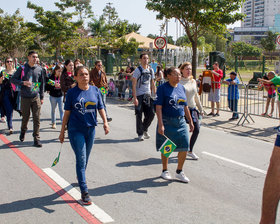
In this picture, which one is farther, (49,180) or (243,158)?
(243,158)

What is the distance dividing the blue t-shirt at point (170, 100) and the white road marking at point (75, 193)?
1748 millimetres

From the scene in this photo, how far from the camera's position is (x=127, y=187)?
528 cm

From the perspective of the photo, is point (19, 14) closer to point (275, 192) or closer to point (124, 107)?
point (124, 107)

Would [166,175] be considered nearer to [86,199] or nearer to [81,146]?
[86,199]

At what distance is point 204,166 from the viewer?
644 cm

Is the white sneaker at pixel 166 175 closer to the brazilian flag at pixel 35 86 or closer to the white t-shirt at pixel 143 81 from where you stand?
the white t-shirt at pixel 143 81

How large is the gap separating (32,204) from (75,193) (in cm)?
62

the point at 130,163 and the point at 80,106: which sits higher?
the point at 80,106

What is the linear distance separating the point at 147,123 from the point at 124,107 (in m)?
5.89

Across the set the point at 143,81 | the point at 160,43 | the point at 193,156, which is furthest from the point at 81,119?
the point at 160,43

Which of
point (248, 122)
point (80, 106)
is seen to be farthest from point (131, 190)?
point (248, 122)

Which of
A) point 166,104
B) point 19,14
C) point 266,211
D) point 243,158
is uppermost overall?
point 19,14

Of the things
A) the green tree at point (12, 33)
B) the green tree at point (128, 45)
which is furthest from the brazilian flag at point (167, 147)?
the green tree at point (12, 33)

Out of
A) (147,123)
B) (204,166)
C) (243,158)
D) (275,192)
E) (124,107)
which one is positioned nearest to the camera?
(275,192)
